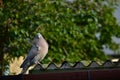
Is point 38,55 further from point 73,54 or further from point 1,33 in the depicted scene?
point 73,54

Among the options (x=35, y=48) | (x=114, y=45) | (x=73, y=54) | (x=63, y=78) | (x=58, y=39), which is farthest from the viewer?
(x=114, y=45)

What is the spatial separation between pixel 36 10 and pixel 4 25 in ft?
2.49

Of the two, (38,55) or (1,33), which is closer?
(38,55)

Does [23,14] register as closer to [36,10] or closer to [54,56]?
[36,10]

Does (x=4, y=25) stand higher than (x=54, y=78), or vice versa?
(x=54, y=78)

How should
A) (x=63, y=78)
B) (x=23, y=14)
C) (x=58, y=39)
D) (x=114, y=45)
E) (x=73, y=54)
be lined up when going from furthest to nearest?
1. (x=114, y=45)
2. (x=73, y=54)
3. (x=58, y=39)
4. (x=23, y=14)
5. (x=63, y=78)

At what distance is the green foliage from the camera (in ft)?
30.7

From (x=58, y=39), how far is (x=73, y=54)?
3.25 feet

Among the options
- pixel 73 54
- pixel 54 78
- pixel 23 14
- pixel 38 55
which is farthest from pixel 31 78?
pixel 73 54

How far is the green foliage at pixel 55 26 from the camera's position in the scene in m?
9.34

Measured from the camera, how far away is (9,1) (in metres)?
9.52

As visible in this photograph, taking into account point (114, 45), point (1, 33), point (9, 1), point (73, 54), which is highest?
point (9, 1)

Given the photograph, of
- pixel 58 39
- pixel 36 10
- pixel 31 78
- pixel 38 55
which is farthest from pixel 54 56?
pixel 31 78

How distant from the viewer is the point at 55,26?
9.73 m
